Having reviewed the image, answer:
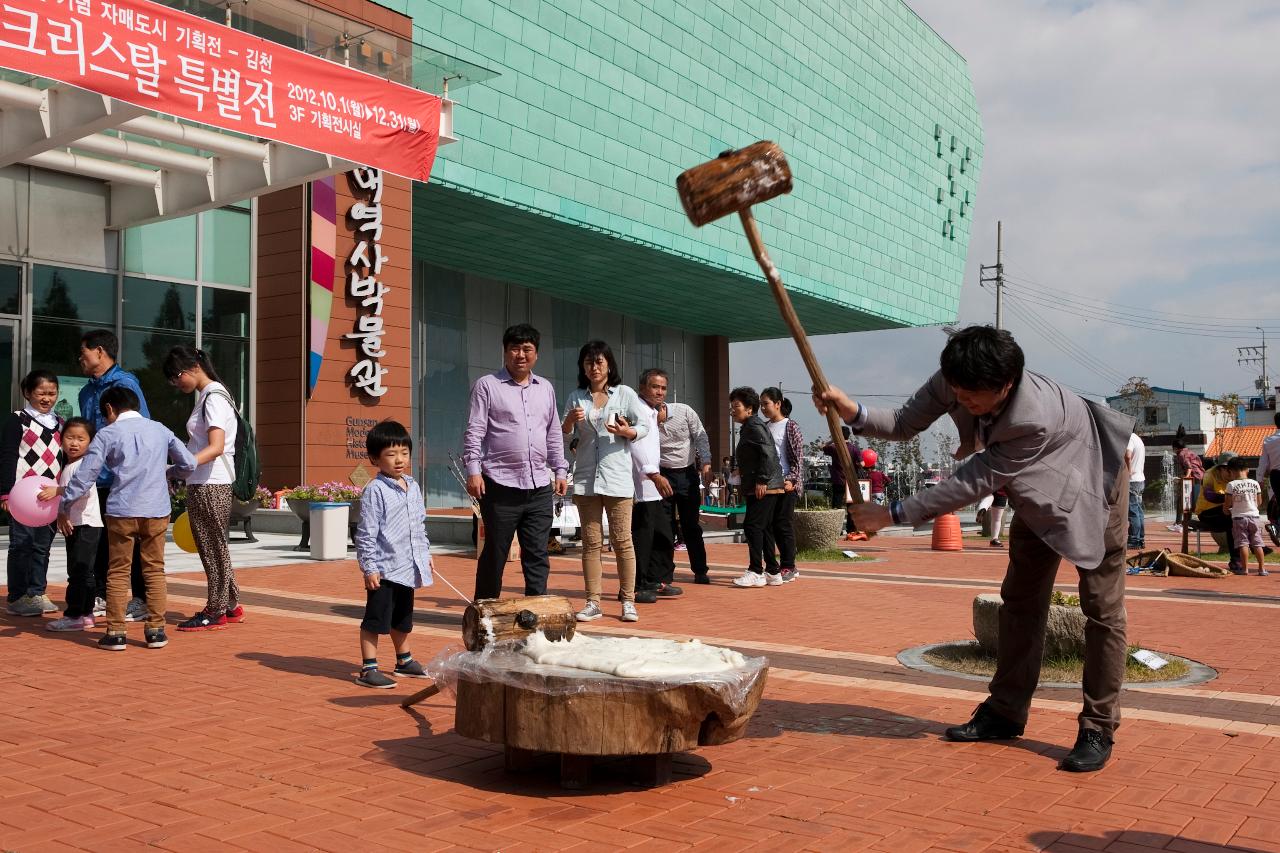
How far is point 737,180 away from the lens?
457 cm

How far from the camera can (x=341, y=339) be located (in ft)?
65.9

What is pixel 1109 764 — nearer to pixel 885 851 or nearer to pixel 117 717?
pixel 885 851

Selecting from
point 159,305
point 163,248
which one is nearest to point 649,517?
point 159,305

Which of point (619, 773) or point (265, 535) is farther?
point (265, 535)

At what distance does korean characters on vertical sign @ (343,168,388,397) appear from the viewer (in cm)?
2019

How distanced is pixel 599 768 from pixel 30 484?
5.34 metres

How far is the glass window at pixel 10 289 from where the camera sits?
53.7 ft

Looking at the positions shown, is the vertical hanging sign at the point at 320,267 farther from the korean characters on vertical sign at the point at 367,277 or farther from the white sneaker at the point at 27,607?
the white sneaker at the point at 27,607

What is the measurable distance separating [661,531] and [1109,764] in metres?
5.51

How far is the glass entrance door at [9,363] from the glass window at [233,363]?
328 centimetres

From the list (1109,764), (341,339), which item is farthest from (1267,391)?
(1109,764)

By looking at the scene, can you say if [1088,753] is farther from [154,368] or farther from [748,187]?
[154,368]

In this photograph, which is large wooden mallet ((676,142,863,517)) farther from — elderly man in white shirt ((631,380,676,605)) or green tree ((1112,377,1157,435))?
green tree ((1112,377,1157,435))

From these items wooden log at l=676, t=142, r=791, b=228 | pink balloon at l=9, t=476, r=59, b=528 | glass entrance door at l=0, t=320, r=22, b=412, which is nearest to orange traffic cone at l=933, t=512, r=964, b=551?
pink balloon at l=9, t=476, r=59, b=528
